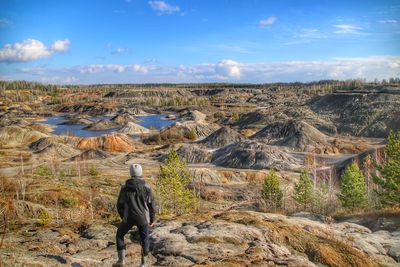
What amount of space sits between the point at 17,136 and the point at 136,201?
4298 inches

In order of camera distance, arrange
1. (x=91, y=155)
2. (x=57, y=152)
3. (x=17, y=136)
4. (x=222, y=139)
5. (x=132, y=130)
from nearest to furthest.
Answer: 1. (x=91, y=155)
2. (x=57, y=152)
3. (x=222, y=139)
4. (x=17, y=136)
5. (x=132, y=130)

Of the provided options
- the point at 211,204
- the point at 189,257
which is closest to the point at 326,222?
the point at 189,257

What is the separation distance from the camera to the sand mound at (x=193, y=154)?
8253 centimetres

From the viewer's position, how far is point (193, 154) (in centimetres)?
8431

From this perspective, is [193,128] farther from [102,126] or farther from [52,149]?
[52,149]

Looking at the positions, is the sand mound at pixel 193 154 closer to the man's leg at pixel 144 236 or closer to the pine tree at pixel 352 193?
the pine tree at pixel 352 193

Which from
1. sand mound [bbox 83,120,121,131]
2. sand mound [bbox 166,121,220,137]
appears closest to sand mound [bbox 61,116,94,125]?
sand mound [bbox 83,120,121,131]

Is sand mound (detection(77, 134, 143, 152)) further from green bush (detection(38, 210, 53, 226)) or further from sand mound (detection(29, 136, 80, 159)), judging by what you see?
green bush (detection(38, 210, 53, 226))

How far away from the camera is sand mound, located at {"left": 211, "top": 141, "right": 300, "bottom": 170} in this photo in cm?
7331

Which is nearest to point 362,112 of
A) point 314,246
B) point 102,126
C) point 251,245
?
point 102,126

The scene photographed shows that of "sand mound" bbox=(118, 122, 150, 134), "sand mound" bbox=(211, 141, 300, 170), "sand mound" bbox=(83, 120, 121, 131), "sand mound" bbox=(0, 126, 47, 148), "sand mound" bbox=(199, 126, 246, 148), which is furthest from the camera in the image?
"sand mound" bbox=(83, 120, 121, 131)

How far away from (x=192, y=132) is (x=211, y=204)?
216 ft

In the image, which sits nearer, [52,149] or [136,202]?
[136,202]

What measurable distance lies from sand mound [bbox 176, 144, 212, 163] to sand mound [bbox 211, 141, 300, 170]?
187 centimetres
